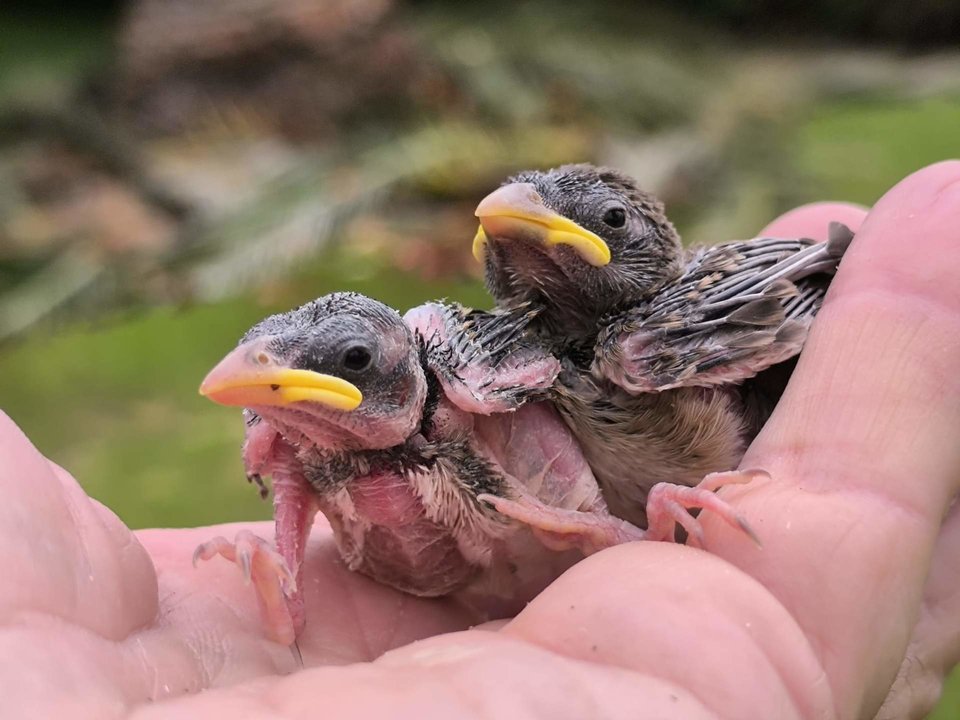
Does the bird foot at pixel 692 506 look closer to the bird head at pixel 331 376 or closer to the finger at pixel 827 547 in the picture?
the finger at pixel 827 547

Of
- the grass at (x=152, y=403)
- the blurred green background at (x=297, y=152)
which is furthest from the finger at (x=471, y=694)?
the blurred green background at (x=297, y=152)

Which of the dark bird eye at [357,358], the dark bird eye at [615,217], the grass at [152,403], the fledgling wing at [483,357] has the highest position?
the dark bird eye at [615,217]

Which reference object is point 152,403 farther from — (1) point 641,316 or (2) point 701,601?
(2) point 701,601

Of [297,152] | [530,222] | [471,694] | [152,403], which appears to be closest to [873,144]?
[297,152]

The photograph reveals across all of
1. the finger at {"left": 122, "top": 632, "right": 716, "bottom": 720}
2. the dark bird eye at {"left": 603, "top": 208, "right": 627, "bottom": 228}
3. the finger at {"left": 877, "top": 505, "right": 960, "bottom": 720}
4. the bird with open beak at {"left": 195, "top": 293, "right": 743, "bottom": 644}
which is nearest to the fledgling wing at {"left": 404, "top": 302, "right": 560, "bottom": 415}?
the bird with open beak at {"left": 195, "top": 293, "right": 743, "bottom": 644}

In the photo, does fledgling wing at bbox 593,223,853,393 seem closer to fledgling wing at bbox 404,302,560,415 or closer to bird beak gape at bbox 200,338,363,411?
fledgling wing at bbox 404,302,560,415

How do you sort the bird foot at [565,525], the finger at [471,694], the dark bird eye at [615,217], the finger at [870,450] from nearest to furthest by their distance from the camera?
the finger at [471,694] → the finger at [870,450] → the bird foot at [565,525] → the dark bird eye at [615,217]
